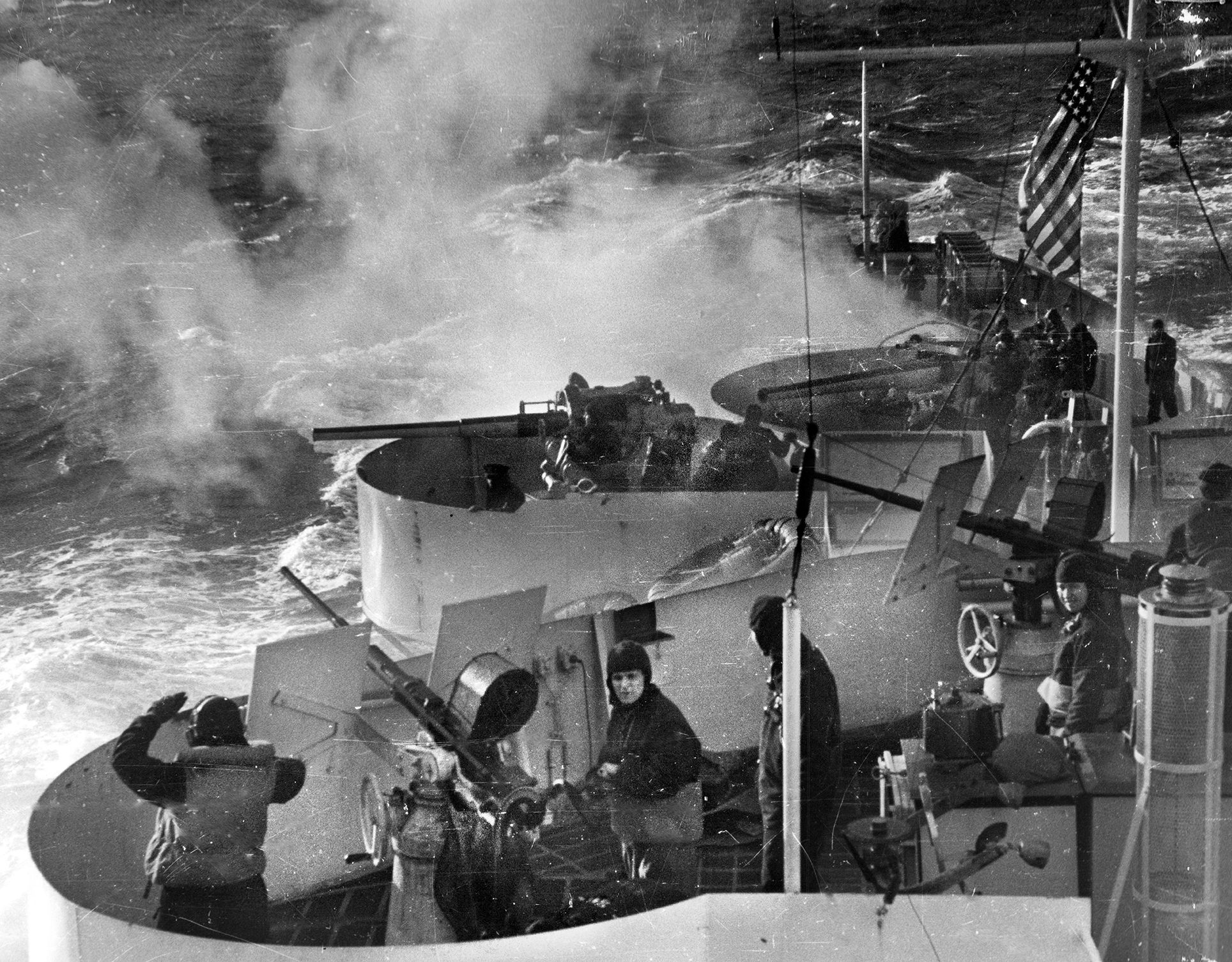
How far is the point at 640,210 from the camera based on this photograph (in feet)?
10.9

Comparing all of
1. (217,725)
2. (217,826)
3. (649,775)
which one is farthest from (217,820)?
(649,775)

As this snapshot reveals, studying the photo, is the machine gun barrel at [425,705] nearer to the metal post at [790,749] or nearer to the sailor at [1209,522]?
the metal post at [790,749]

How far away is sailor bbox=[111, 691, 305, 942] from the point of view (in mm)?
2822

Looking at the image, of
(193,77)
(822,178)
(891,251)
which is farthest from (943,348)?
(193,77)

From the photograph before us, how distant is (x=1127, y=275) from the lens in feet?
9.95

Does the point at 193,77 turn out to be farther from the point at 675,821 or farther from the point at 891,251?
the point at 675,821

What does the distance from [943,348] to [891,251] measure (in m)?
0.33

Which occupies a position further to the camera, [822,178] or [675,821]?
[822,178]

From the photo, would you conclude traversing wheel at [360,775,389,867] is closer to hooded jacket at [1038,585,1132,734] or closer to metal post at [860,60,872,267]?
hooded jacket at [1038,585,1132,734]

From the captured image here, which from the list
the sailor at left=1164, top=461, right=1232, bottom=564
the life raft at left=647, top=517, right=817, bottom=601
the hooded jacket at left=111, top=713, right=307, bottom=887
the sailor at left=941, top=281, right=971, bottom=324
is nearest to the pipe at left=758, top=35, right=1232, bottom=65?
the sailor at left=941, top=281, right=971, bottom=324

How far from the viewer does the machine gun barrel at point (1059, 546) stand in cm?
280

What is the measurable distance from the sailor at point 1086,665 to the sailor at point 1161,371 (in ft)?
2.48

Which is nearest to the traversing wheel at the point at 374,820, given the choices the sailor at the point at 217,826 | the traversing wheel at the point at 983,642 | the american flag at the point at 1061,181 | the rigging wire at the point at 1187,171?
the sailor at the point at 217,826

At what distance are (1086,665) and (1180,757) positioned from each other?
1.30 feet
